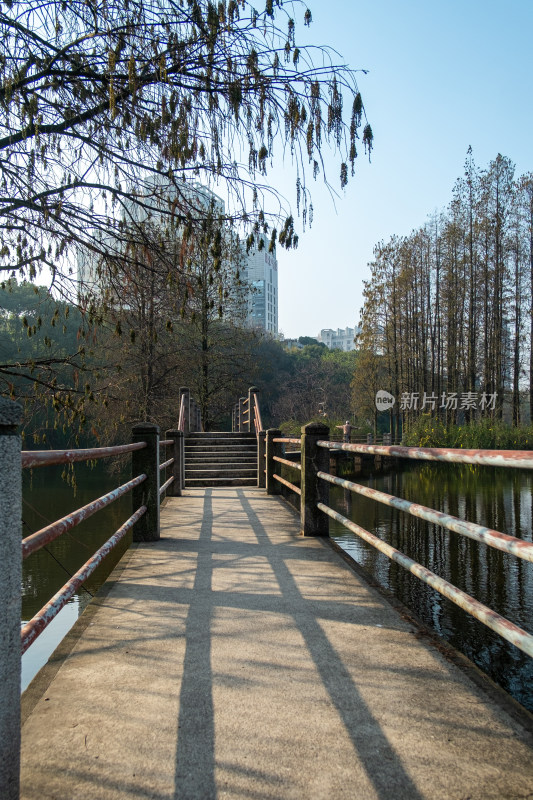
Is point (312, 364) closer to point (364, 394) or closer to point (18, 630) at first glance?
point (364, 394)

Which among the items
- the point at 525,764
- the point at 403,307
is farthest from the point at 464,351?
the point at 525,764

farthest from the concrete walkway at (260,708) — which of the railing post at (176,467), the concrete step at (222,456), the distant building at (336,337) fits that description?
the distant building at (336,337)

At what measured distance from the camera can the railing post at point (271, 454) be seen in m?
8.30

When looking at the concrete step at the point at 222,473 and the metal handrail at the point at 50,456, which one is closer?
the metal handrail at the point at 50,456

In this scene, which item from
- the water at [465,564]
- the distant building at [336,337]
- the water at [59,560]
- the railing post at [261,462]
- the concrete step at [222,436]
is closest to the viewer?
the water at [465,564]

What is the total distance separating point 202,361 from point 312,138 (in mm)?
18617

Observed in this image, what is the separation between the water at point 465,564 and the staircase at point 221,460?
7.47ft

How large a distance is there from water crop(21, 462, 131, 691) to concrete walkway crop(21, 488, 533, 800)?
62 cm

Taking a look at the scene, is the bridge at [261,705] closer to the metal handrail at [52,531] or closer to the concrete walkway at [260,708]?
the concrete walkway at [260,708]

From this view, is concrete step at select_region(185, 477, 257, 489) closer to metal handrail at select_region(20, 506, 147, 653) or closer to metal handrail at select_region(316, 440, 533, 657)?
metal handrail at select_region(20, 506, 147, 653)

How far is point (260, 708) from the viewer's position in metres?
2.03

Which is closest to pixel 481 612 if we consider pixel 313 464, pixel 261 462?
pixel 313 464

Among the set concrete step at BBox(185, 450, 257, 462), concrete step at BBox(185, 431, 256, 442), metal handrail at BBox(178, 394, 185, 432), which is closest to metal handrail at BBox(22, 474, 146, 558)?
concrete step at BBox(185, 450, 257, 462)

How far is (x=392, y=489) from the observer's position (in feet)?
53.2
